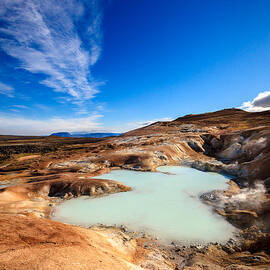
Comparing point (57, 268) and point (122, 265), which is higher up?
point (57, 268)

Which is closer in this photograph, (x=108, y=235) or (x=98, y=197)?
(x=108, y=235)

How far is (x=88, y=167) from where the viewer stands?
2769cm

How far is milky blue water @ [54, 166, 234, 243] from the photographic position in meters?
11.3

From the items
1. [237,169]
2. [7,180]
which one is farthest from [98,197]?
[237,169]

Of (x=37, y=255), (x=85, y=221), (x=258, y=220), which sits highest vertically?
(x=37, y=255)

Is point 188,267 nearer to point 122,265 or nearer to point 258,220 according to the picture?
point 122,265

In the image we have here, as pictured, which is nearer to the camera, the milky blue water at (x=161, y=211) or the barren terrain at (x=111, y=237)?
the barren terrain at (x=111, y=237)

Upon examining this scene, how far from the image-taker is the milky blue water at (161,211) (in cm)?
1128

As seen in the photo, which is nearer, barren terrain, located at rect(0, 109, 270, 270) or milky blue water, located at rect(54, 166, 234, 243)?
barren terrain, located at rect(0, 109, 270, 270)

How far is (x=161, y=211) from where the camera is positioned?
1384cm

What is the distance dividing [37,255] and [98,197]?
1151 cm

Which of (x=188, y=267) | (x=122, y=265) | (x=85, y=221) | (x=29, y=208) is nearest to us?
(x=122, y=265)

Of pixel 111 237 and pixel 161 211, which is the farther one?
pixel 161 211

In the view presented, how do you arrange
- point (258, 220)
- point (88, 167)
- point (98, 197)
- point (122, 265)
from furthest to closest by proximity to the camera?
point (88, 167)
point (98, 197)
point (258, 220)
point (122, 265)
